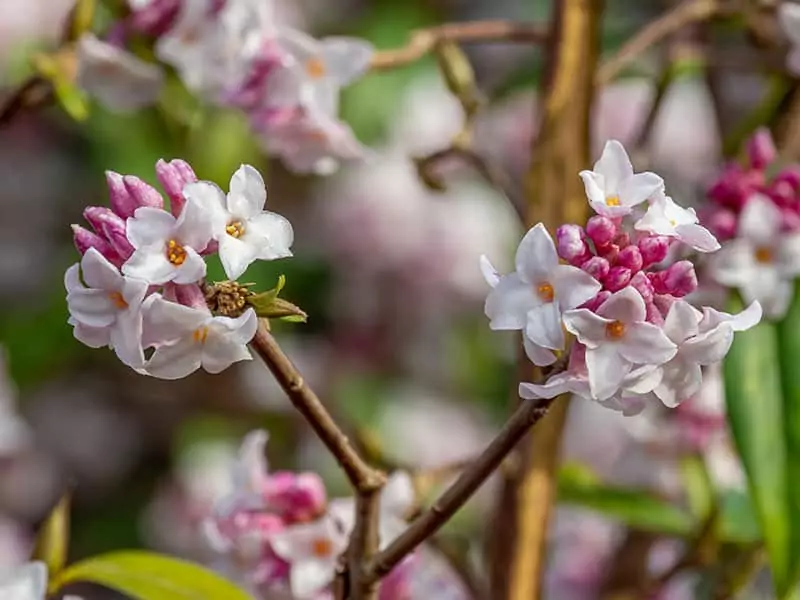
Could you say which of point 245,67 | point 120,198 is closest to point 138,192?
point 120,198

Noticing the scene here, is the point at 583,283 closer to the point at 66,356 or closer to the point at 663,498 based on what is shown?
the point at 663,498

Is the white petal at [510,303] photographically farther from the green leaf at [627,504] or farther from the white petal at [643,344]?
the green leaf at [627,504]

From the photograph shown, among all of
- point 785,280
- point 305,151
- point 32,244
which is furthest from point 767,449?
point 32,244

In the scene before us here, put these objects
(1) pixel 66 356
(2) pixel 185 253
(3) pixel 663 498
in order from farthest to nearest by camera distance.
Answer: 1. (1) pixel 66 356
2. (3) pixel 663 498
3. (2) pixel 185 253

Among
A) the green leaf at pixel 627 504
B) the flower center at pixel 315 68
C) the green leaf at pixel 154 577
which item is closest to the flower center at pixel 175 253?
the green leaf at pixel 154 577

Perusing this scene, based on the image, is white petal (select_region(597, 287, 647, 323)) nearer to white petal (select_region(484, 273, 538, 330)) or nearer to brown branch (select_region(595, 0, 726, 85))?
white petal (select_region(484, 273, 538, 330))

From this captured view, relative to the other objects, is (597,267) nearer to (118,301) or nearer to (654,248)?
(654,248)

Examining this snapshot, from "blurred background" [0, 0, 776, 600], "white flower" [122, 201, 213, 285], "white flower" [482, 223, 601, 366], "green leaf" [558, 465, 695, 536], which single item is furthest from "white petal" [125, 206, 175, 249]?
"blurred background" [0, 0, 776, 600]
